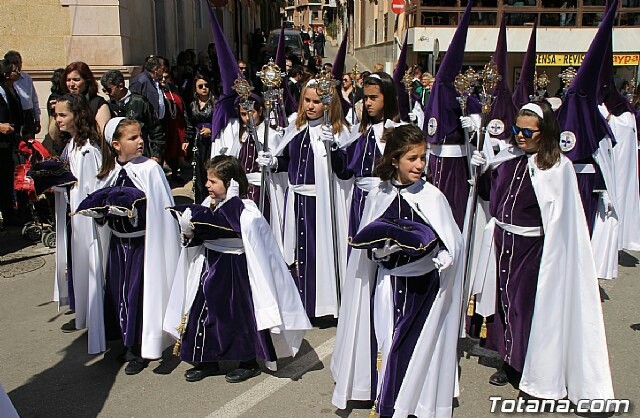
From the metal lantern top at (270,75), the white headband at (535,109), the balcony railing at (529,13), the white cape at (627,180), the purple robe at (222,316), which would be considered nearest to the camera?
the white headband at (535,109)

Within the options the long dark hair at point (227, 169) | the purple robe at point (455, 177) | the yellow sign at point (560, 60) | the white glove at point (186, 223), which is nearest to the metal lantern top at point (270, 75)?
the long dark hair at point (227, 169)

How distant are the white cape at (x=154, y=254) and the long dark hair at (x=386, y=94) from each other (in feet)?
5.89

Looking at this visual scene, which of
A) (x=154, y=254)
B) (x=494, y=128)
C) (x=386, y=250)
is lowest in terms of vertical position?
(x=154, y=254)

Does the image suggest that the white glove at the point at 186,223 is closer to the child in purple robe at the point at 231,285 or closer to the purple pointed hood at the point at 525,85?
the child in purple robe at the point at 231,285

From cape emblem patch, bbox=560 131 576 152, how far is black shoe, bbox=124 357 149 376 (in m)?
4.01

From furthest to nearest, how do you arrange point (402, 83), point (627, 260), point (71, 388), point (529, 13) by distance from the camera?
point (529, 13) → point (627, 260) → point (402, 83) → point (71, 388)

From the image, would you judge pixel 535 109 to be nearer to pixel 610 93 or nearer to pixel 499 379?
pixel 499 379

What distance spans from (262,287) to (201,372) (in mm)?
881

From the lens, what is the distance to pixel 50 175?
5.06m

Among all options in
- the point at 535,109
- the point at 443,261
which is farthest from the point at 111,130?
the point at 535,109

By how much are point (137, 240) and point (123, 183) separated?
1.38 ft

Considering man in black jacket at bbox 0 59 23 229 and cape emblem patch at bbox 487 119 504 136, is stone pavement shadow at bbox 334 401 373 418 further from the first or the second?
man in black jacket at bbox 0 59 23 229

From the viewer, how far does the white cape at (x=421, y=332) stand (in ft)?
12.2

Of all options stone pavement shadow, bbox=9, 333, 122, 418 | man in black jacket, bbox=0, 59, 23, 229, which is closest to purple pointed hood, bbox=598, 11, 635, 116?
stone pavement shadow, bbox=9, 333, 122, 418
